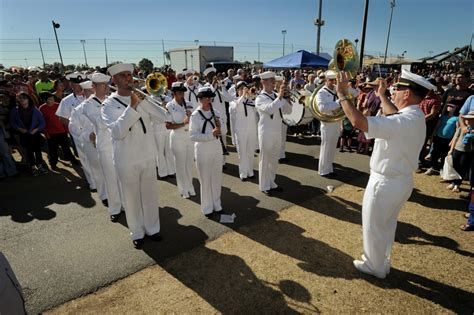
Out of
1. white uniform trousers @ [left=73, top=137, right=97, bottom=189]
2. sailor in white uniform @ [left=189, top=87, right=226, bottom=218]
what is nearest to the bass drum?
sailor in white uniform @ [left=189, top=87, right=226, bottom=218]

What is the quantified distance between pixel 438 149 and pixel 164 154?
23.7 ft

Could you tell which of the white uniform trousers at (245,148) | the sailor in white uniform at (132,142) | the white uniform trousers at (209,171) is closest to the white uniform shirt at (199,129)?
the white uniform trousers at (209,171)

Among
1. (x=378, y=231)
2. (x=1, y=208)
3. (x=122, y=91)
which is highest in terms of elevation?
(x=122, y=91)

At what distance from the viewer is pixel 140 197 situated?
480 cm

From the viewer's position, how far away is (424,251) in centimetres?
453

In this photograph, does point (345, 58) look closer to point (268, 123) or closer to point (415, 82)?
point (415, 82)

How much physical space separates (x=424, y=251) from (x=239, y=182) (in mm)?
4214

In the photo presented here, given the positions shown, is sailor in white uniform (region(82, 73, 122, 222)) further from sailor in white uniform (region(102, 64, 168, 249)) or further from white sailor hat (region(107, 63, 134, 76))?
white sailor hat (region(107, 63, 134, 76))

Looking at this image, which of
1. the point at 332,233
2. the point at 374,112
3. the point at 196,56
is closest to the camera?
the point at 332,233

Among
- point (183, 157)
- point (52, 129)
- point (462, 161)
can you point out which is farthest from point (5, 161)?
point (462, 161)

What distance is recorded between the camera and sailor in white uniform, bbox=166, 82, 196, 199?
6211 mm

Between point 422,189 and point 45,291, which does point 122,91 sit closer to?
point 45,291

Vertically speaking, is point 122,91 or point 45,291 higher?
point 122,91

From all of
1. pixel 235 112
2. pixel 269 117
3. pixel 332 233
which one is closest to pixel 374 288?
pixel 332 233
